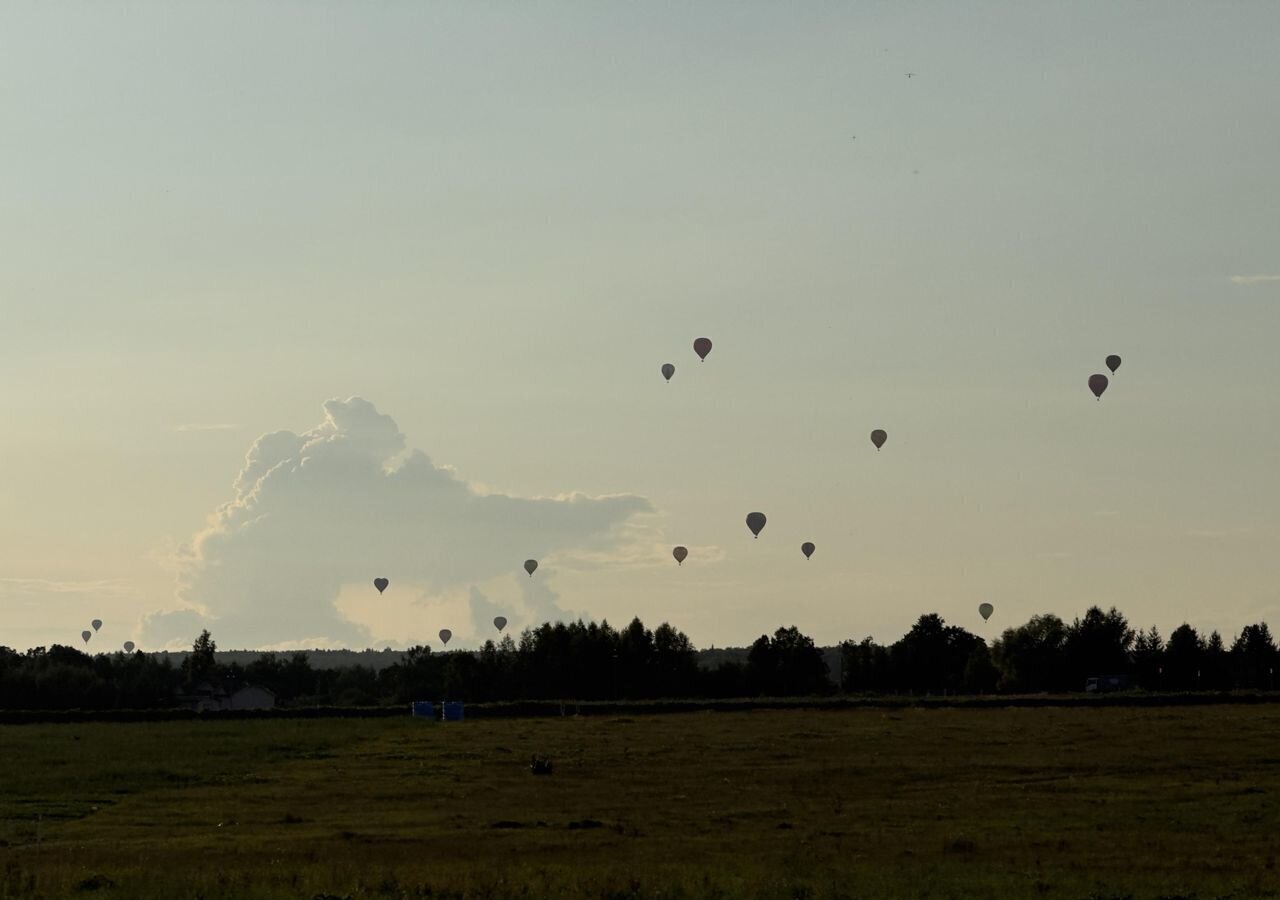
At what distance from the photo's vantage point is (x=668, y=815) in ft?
169

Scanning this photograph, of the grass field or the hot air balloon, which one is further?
the hot air balloon

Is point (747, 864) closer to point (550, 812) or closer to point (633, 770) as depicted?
point (550, 812)

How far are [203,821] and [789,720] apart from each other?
60.1 m

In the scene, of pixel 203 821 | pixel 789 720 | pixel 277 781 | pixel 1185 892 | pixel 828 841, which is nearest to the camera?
pixel 1185 892

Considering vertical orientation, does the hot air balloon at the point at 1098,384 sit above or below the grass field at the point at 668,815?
above

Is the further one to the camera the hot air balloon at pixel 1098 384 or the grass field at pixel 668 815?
the hot air balloon at pixel 1098 384

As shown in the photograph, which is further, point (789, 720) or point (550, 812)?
point (789, 720)

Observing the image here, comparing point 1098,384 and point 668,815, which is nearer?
point 668,815

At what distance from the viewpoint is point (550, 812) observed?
5288cm

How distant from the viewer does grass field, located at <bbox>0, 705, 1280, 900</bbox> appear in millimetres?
36750

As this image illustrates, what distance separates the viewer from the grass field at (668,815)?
36750mm

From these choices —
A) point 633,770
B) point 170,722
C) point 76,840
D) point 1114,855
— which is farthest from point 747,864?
point 170,722

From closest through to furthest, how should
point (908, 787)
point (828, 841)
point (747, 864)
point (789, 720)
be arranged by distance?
point (747, 864) → point (828, 841) → point (908, 787) → point (789, 720)

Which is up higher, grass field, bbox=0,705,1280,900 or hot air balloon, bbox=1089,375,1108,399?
hot air balloon, bbox=1089,375,1108,399
